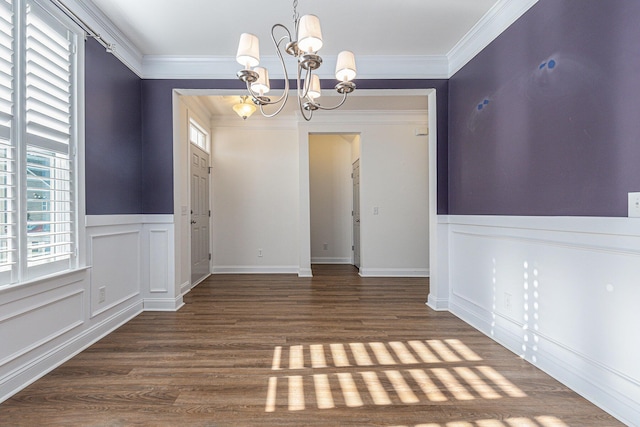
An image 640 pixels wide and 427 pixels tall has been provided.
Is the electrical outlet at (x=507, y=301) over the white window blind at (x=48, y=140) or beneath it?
beneath

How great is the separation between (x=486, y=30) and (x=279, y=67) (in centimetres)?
191

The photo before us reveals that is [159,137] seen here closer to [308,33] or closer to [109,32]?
[109,32]

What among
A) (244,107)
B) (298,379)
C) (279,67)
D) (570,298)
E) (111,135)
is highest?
(279,67)

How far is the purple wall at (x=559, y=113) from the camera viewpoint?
5.15 ft

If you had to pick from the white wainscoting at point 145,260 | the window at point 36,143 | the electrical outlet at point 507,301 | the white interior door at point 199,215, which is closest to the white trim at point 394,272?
the white interior door at point 199,215

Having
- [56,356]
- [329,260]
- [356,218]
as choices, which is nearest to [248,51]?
[56,356]

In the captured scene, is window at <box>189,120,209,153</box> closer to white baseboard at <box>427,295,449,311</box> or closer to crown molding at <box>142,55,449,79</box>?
crown molding at <box>142,55,449,79</box>

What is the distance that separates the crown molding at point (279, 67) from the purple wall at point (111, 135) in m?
0.30

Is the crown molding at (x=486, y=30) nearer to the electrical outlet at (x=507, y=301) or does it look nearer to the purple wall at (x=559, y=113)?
the purple wall at (x=559, y=113)

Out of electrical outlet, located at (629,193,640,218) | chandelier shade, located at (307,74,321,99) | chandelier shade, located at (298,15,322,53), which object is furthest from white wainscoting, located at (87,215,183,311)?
electrical outlet, located at (629,193,640,218)

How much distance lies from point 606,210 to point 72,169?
10.8 ft

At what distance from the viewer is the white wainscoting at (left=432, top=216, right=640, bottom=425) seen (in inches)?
61.0

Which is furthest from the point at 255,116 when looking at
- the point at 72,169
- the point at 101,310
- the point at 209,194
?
the point at 101,310

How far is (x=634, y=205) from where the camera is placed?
1.50m
